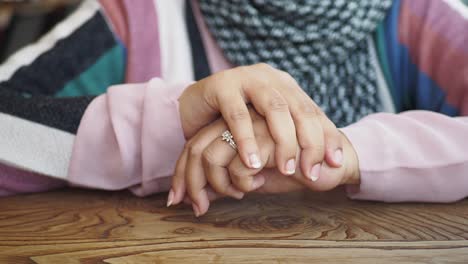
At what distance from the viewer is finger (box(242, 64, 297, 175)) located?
0.50 meters

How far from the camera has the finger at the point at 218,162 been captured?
52 centimetres

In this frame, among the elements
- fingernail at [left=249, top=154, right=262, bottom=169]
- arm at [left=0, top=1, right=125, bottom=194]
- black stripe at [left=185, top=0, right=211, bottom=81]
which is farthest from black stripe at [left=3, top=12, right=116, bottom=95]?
fingernail at [left=249, top=154, right=262, bottom=169]

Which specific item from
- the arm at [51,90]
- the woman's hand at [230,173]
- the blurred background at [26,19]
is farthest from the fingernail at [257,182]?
the blurred background at [26,19]

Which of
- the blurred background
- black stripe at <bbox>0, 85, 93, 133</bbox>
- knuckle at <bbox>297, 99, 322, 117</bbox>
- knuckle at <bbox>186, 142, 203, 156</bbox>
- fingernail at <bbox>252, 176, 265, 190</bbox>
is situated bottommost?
fingernail at <bbox>252, 176, 265, 190</bbox>

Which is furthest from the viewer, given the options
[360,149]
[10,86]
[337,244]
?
[10,86]

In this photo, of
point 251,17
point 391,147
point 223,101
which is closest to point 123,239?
point 223,101

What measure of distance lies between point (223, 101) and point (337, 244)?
0.17 meters

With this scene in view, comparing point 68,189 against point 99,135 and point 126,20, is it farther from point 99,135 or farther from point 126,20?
point 126,20

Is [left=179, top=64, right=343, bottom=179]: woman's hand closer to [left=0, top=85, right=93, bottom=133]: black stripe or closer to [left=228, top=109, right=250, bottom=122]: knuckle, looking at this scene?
[left=228, top=109, right=250, bottom=122]: knuckle

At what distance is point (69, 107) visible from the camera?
652 millimetres

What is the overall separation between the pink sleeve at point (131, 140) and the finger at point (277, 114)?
106mm

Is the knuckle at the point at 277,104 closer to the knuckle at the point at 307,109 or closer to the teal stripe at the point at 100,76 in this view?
the knuckle at the point at 307,109

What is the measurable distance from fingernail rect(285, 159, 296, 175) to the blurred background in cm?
225

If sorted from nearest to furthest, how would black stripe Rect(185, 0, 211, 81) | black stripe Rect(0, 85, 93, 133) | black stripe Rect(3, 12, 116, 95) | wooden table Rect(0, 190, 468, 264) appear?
1. wooden table Rect(0, 190, 468, 264)
2. black stripe Rect(0, 85, 93, 133)
3. black stripe Rect(3, 12, 116, 95)
4. black stripe Rect(185, 0, 211, 81)
